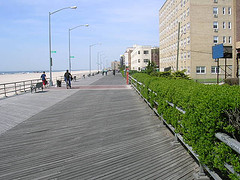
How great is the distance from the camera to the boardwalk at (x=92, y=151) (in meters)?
4.95

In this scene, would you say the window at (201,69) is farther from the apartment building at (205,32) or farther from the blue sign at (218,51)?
the blue sign at (218,51)

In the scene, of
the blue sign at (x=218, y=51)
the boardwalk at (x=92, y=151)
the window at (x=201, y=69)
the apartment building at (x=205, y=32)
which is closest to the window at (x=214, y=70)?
the apartment building at (x=205, y=32)

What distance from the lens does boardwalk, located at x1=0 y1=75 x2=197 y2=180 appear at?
495 centimetres

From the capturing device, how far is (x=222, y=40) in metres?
54.5

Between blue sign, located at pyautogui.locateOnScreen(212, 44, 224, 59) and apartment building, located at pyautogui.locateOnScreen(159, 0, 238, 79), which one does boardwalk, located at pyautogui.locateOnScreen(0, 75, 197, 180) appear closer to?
blue sign, located at pyautogui.locateOnScreen(212, 44, 224, 59)

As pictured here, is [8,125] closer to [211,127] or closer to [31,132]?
[31,132]

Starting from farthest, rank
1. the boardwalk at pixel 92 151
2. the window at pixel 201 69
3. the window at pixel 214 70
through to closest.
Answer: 1. the window at pixel 214 70
2. the window at pixel 201 69
3. the boardwalk at pixel 92 151

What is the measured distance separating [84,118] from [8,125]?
268 centimetres

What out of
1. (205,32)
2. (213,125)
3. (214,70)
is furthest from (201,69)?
(213,125)

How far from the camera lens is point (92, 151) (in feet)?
20.3

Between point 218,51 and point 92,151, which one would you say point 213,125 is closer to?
point 92,151

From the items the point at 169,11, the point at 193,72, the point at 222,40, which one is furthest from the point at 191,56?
the point at 169,11

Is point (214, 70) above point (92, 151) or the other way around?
above

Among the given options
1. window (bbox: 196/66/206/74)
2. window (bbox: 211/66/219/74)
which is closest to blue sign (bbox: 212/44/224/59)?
window (bbox: 196/66/206/74)
